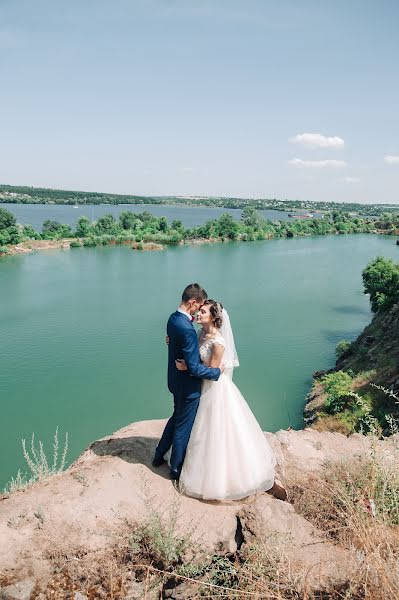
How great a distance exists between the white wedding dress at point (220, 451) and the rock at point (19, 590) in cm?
143

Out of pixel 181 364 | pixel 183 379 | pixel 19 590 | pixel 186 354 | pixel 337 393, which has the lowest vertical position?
pixel 337 393

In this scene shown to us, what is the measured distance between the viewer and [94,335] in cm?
2148

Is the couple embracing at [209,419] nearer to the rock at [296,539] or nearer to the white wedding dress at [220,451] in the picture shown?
the white wedding dress at [220,451]

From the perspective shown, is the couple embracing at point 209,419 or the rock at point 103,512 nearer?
the rock at point 103,512

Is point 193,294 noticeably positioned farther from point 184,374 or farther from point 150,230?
point 150,230

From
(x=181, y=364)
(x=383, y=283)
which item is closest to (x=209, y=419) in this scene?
(x=181, y=364)

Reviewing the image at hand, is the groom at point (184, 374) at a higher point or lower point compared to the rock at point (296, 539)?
higher

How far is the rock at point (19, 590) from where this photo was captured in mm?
2904

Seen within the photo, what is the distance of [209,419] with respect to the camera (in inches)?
153

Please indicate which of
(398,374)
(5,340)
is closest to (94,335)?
(5,340)

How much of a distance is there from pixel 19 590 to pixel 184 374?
199cm

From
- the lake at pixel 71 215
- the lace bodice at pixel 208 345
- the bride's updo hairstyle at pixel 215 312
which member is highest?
the lake at pixel 71 215

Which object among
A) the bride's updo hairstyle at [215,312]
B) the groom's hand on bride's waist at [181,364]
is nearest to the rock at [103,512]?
the groom's hand on bride's waist at [181,364]

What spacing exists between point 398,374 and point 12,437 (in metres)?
11.1
